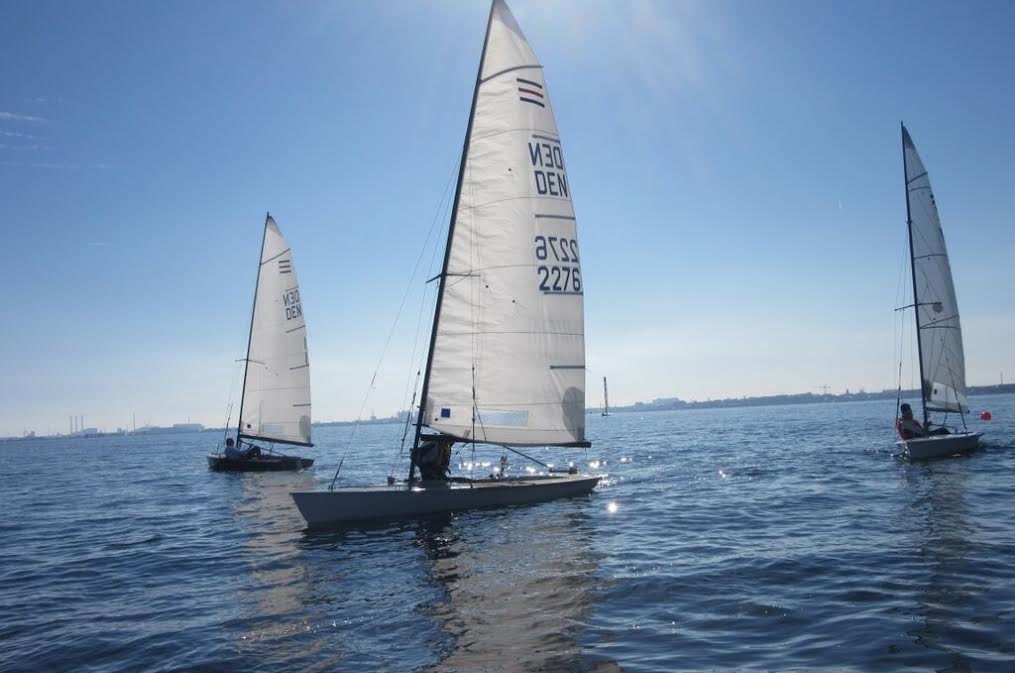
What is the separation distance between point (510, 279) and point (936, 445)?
819 inches

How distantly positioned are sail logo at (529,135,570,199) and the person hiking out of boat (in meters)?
8.42

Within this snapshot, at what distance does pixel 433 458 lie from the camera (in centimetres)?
1927

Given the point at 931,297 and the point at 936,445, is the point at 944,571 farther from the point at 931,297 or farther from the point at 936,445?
the point at 931,297

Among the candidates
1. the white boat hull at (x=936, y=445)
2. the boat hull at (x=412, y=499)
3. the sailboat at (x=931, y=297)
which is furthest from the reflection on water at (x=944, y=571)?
the sailboat at (x=931, y=297)

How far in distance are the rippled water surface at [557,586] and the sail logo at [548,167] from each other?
393 inches

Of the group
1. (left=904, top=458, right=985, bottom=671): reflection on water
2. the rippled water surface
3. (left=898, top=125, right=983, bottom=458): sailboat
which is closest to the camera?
(left=904, top=458, right=985, bottom=671): reflection on water

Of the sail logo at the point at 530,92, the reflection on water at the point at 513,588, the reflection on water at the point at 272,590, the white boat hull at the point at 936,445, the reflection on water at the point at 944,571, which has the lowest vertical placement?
the reflection on water at the point at 272,590

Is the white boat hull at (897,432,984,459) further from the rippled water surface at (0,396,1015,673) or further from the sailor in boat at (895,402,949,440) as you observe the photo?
the rippled water surface at (0,396,1015,673)

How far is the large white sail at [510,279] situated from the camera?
19.4m

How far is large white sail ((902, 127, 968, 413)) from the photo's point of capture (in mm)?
31766

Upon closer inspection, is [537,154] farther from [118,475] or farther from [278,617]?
[118,475]

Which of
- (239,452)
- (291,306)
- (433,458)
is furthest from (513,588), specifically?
(239,452)

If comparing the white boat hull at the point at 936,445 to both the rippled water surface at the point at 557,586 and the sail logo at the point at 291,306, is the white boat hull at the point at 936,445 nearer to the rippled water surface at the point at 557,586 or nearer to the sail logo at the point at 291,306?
the rippled water surface at the point at 557,586

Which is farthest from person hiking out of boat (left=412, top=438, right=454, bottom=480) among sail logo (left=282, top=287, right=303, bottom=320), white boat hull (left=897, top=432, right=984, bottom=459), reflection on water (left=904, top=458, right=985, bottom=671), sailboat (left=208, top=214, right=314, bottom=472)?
sail logo (left=282, top=287, right=303, bottom=320)
